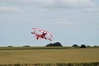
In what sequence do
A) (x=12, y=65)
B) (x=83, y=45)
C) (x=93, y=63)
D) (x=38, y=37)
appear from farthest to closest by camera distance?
(x=83, y=45)
(x=38, y=37)
(x=93, y=63)
(x=12, y=65)

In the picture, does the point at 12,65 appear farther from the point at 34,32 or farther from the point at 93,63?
the point at 34,32

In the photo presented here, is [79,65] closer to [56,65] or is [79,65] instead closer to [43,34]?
[56,65]

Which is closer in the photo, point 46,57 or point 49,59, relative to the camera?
point 49,59

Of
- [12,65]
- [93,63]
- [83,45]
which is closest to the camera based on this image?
[12,65]

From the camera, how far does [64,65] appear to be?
44.3m

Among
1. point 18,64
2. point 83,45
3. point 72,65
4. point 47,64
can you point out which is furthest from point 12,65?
point 83,45

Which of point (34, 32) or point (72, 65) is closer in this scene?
point (72, 65)

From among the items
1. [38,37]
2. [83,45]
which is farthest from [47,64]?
[83,45]

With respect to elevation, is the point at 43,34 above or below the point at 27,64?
above

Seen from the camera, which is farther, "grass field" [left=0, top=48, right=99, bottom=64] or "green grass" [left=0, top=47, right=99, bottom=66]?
"grass field" [left=0, top=48, right=99, bottom=64]

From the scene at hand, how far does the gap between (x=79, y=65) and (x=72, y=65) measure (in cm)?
103

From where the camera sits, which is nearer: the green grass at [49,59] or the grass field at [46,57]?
the green grass at [49,59]

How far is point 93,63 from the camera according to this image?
4697cm

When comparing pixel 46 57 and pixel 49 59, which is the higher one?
pixel 46 57
